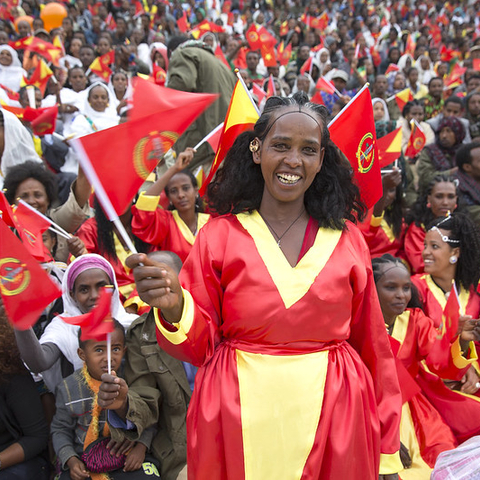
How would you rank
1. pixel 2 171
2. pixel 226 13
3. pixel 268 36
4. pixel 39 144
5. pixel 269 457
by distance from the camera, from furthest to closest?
1. pixel 226 13
2. pixel 268 36
3. pixel 39 144
4. pixel 2 171
5. pixel 269 457

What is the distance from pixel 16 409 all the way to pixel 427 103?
9.30 meters

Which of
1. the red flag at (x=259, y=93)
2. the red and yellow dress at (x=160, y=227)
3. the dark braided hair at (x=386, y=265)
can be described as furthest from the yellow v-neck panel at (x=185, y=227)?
the red flag at (x=259, y=93)

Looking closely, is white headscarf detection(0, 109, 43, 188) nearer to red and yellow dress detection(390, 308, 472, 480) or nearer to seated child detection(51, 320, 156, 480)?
seated child detection(51, 320, 156, 480)

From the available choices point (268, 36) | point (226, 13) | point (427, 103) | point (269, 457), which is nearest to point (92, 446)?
point (269, 457)

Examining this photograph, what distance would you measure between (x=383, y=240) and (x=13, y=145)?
10.7ft

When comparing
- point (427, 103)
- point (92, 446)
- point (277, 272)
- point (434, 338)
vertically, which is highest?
point (277, 272)

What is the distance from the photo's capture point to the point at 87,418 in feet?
9.32

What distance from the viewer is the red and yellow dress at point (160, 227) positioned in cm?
394

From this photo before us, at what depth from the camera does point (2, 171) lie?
4.33 meters

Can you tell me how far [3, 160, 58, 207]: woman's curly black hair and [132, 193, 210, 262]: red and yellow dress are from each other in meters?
0.69

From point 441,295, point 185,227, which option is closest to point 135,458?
point 185,227

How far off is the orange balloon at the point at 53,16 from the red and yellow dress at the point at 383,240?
10.2m

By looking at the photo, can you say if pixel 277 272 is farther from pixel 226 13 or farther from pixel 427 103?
pixel 226 13

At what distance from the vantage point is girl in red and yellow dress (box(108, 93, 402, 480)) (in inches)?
72.1
